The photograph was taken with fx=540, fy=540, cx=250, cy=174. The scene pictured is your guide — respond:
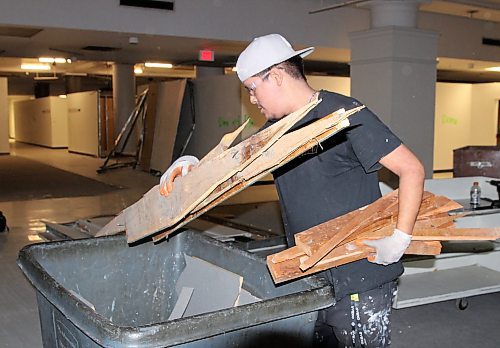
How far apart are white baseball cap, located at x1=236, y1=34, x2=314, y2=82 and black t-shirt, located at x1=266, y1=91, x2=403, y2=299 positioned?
179 millimetres

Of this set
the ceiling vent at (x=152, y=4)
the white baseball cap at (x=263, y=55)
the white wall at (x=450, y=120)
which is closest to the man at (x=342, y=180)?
the white baseball cap at (x=263, y=55)

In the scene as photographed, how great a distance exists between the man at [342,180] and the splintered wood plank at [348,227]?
0.07 meters

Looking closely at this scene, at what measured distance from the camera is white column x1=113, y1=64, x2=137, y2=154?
44.5 ft

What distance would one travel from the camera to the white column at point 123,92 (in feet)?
44.5

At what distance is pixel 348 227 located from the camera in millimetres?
1542

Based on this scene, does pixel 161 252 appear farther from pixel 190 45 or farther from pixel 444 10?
pixel 444 10

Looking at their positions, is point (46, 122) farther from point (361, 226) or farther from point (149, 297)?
point (361, 226)

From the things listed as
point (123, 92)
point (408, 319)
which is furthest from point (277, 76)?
point (123, 92)

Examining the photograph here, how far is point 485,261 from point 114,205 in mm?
4828

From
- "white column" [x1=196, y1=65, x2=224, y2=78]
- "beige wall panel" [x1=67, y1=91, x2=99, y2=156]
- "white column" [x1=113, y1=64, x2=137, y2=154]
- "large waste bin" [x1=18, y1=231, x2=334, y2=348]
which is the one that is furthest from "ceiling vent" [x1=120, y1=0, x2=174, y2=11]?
"beige wall panel" [x1=67, y1=91, x2=99, y2=156]

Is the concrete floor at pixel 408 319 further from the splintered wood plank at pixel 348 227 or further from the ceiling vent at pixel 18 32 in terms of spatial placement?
the ceiling vent at pixel 18 32

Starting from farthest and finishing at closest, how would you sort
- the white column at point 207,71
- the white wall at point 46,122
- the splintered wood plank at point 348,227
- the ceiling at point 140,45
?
the white wall at point 46,122
the white column at point 207,71
the ceiling at point 140,45
the splintered wood plank at point 348,227

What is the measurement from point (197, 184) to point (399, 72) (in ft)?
21.7

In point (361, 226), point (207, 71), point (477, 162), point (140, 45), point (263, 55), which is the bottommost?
point (477, 162)
